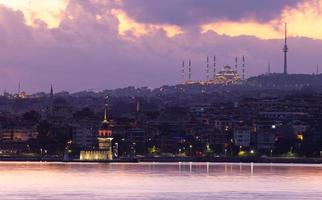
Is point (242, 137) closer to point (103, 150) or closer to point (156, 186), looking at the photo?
point (103, 150)

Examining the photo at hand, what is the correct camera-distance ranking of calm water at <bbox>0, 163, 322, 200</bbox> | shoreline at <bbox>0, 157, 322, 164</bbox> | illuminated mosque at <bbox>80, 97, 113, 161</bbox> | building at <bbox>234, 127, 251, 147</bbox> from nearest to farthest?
1. calm water at <bbox>0, 163, 322, 200</bbox>
2. illuminated mosque at <bbox>80, 97, 113, 161</bbox>
3. shoreline at <bbox>0, 157, 322, 164</bbox>
4. building at <bbox>234, 127, 251, 147</bbox>

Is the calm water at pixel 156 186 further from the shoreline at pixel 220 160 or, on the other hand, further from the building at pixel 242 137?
the building at pixel 242 137

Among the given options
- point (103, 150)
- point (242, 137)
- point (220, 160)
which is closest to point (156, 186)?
point (103, 150)

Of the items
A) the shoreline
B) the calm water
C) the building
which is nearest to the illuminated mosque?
the shoreline

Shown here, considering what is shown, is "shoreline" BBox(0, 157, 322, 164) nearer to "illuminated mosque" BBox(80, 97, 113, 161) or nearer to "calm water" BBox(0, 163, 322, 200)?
"illuminated mosque" BBox(80, 97, 113, 161)

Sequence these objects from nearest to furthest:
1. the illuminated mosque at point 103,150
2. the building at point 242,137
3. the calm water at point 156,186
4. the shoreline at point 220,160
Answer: the calm water at point 156,186 → the illuminated mosque at point 103,150 → the shoreline at point 220,160 → the building at point 242,137

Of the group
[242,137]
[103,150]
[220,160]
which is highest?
[242,137]

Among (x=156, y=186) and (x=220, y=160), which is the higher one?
(x=220, y=160)

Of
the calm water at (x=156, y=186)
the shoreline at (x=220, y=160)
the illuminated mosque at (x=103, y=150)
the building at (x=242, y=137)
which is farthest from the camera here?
the building at (x=242, y=137)

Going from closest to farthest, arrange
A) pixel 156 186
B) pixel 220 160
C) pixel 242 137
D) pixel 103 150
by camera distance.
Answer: pixel 156 186 < pixel 103 150 < pixel 220 160 < pixel 242 137

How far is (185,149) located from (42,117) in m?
32.1

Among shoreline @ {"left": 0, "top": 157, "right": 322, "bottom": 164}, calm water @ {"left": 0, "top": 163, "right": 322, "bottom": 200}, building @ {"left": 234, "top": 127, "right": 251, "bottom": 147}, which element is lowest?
calm water @ {"left": 0, "top": 163, "right": 322, "bottom": 200}

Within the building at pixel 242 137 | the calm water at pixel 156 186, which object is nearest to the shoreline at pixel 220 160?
the building at pixel 242 137

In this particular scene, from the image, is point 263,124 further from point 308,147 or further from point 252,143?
point 308,147
